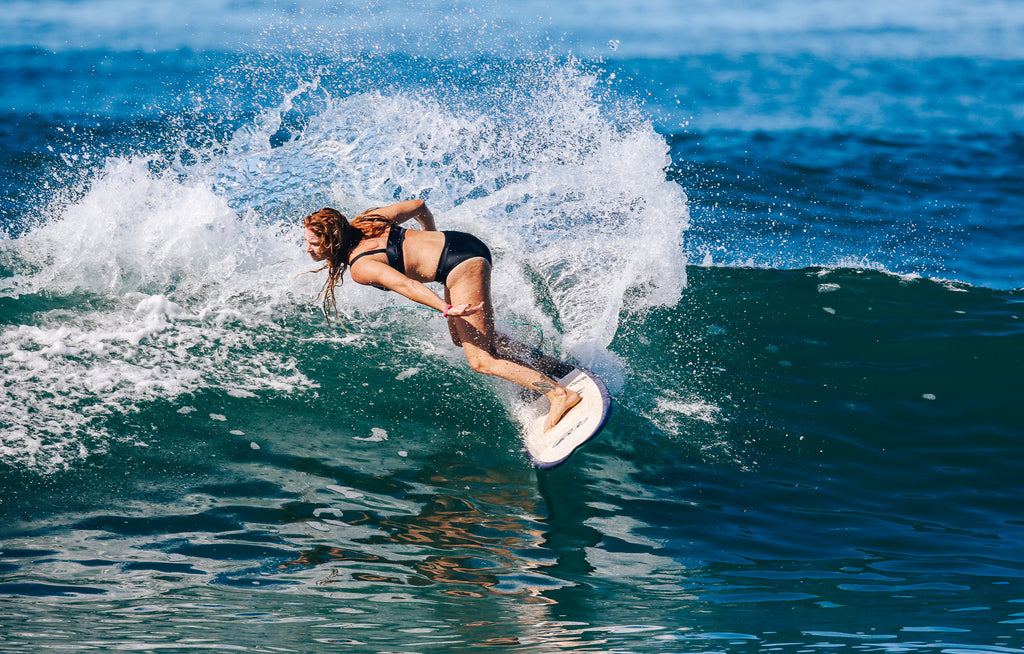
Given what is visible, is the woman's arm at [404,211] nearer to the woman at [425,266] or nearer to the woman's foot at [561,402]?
the woman at [425,266]

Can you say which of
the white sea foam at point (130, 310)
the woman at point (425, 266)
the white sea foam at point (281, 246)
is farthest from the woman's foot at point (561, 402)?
the white sea foam at point (130, 310)

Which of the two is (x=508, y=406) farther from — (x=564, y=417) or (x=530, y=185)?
(x=530, y=185)

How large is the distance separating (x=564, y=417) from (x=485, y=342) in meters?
0.74

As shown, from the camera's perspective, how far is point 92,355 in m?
6.85

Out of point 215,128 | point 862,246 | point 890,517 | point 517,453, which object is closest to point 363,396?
point 517,453

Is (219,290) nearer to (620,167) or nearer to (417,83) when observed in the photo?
(620,167)

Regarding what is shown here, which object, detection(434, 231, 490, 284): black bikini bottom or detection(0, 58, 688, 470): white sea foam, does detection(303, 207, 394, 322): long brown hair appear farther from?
detection(0, 58, 688, 470): white sea foam

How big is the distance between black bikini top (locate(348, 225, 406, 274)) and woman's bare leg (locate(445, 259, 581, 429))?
33 cm

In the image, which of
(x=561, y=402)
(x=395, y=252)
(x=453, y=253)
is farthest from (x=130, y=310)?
(x=561, y=402)

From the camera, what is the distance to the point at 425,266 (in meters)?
5.77

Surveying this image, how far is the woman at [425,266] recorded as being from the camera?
17.9 feet

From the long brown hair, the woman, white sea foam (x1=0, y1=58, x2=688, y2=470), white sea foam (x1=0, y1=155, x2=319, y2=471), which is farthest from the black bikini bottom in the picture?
white sea foam (x1=0, y1=155, x2=319, y2=471)

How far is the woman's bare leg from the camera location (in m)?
5.79

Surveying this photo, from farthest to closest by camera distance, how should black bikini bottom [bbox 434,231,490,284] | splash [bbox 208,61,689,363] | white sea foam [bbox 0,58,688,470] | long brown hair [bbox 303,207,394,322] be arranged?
splash [bbox 208,61,689,363] < white sea foam [bbox 0,58,688,470] < black bikini bottom [bbox 434,231,490,284] < long brown hair [bbox 303,207,394,322]
